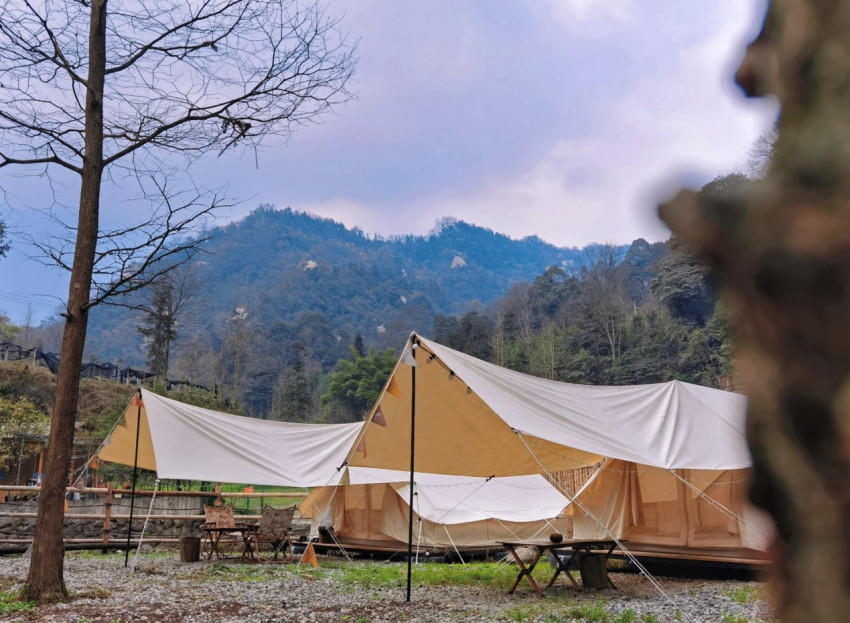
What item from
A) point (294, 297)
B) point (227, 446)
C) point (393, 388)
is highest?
point (294, 297)

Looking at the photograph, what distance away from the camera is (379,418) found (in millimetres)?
6965

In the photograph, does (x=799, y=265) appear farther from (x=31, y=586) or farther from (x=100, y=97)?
(x=100, y=97)

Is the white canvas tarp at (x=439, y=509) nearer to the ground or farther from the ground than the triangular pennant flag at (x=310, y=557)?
farther from the ground

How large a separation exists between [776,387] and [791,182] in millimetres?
137

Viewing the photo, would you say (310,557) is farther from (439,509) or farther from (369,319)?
(369,319)

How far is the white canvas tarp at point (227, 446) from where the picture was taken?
8406 millimetres

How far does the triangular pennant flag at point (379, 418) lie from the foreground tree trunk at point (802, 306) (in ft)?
21.3

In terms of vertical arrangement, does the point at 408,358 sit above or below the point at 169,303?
below

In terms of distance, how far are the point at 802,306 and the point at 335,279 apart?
274 ft

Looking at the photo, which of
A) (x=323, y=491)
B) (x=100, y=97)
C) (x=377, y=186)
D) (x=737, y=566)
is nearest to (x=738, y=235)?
(x=100, y=97)

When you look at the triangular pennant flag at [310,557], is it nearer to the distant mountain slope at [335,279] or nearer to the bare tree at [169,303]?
the bare tree at [169,303]

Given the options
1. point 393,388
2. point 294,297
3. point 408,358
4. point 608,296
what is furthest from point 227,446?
point 294,297

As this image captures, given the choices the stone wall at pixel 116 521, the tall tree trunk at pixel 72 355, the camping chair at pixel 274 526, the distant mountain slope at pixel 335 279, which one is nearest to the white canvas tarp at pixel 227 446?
the camping chair at pixel 274 526

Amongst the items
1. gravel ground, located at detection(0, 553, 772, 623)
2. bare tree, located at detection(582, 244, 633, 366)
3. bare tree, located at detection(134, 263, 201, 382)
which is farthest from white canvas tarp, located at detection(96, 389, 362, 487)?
bare tree, located at detection(582, 244, 633, 366)
